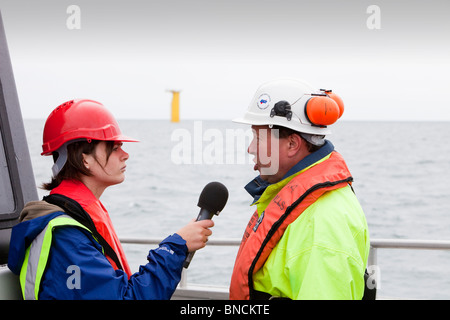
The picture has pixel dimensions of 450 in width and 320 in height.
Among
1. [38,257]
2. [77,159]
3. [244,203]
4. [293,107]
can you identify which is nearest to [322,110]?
[293,107]

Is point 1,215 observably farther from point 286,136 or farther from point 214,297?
point 214,297

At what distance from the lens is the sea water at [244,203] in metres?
15.2

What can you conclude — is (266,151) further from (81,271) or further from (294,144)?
(81,271)

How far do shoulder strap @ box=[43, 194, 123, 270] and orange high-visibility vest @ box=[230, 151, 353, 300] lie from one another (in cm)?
61

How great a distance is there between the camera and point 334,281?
2.06 m

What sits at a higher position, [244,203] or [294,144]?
[294,144]

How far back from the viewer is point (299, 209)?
231 cm

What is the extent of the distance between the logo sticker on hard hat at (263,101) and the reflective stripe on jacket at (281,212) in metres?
0.38

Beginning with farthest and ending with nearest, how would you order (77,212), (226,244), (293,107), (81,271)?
(226,244), (293,107), (77,212), (81,271)

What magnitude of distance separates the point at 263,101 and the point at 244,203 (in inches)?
991

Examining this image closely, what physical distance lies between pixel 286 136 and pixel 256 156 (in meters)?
0.17
